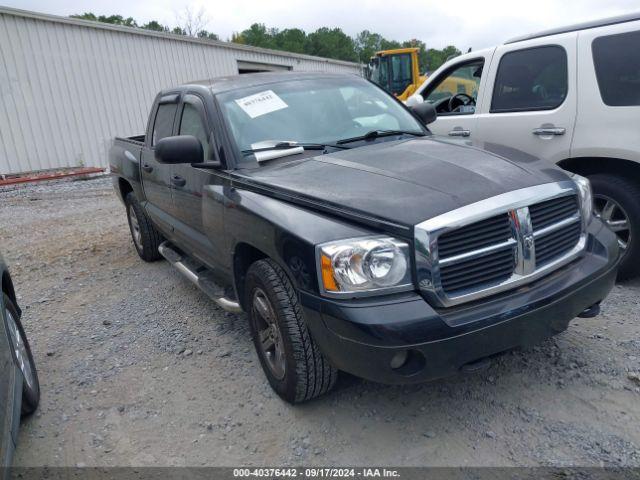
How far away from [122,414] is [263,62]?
19.3m

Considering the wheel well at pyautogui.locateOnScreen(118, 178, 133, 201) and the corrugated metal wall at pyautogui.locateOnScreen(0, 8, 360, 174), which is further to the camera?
the corrugated metal wall at pyautogui.locateOnScreen(0, 8, 360, 174)

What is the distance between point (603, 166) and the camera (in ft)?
13.0

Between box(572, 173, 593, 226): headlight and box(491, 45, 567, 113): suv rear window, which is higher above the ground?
box(491, 45, 567, 113): suv rear window

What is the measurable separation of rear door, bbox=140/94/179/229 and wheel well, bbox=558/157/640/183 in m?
3.29

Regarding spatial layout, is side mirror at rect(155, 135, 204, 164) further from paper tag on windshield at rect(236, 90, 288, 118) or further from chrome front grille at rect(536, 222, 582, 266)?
chrome front grille at rect(536, 222, 582, 266)

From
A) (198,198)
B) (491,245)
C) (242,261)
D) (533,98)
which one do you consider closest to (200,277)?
(198,198)

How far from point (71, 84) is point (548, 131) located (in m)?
12.0

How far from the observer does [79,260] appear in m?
6.04

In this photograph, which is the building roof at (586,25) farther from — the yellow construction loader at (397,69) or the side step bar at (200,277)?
the yellow construction loader at (397,69)

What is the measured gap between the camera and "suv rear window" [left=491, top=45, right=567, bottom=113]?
4.16m

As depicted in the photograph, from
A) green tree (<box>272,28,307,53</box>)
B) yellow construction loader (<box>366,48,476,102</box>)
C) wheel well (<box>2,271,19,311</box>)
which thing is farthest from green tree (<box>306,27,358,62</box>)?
wheel well (<box>2,271,19,311</box>)

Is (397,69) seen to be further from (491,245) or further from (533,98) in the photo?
(491,245)

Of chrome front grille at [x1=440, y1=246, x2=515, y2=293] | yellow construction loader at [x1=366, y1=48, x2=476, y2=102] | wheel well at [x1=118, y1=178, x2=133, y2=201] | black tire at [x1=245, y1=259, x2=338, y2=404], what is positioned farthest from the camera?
yellow construction loader at [x1=366, y1=48, x2=476, y2=102]

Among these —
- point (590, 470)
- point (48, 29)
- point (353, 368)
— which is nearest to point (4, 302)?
point (353, 368)
